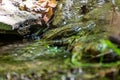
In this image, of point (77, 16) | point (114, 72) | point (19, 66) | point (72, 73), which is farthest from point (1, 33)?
point (114, 72)

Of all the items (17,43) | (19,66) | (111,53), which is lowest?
(17,43)

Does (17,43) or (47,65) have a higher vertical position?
(47,65)

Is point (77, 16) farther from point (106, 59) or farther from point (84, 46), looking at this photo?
point (106, 59)

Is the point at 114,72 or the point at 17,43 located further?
the point at 17,43

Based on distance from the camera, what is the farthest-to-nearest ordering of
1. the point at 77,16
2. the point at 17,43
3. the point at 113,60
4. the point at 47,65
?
1. the point at 77,16
2. the point at 17,43
3. the point at 47,65
4. the point at 113,60

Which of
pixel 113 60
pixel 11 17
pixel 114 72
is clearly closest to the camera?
pixel 114 72

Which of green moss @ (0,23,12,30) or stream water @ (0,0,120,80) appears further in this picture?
green moss @ (0,23,12,30)

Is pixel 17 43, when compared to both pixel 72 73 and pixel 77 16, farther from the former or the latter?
pixel 72 73

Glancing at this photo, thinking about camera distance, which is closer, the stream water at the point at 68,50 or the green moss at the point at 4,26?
the stream water at the point at 68,50

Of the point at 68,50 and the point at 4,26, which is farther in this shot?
the point at 4,26
